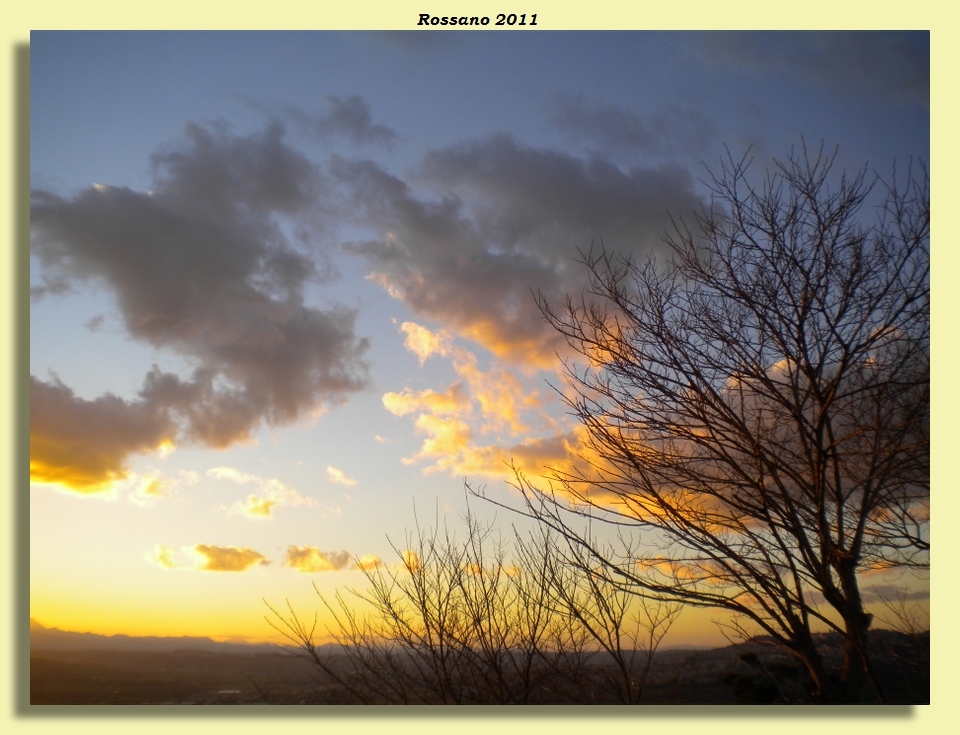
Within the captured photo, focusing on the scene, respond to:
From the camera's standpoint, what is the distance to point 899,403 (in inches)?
150

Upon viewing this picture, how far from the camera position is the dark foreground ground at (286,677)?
374 cm

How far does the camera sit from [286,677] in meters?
4.10

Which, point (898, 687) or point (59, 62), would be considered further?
point (59, 62)

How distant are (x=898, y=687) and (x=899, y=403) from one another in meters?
1.54

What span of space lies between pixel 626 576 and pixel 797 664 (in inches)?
53.0

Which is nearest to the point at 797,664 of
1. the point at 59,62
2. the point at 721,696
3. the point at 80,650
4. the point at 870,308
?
the point at 721,696

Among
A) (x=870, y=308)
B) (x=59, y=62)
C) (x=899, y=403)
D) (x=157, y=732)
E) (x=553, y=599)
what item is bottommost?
(x=157, y=732)

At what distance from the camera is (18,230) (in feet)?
13.8

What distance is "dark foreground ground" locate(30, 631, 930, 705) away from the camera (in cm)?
374

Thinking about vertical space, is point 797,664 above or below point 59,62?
below

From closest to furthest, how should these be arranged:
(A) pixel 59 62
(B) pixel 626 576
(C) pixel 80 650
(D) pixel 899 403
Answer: (B) pixel 626 576 < (D) pixel 899 403 < (C) pixel 80 650 < (A) pixel 59 62

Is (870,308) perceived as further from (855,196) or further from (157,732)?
(157,732)

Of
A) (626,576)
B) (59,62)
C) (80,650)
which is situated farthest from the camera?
(59,62)
